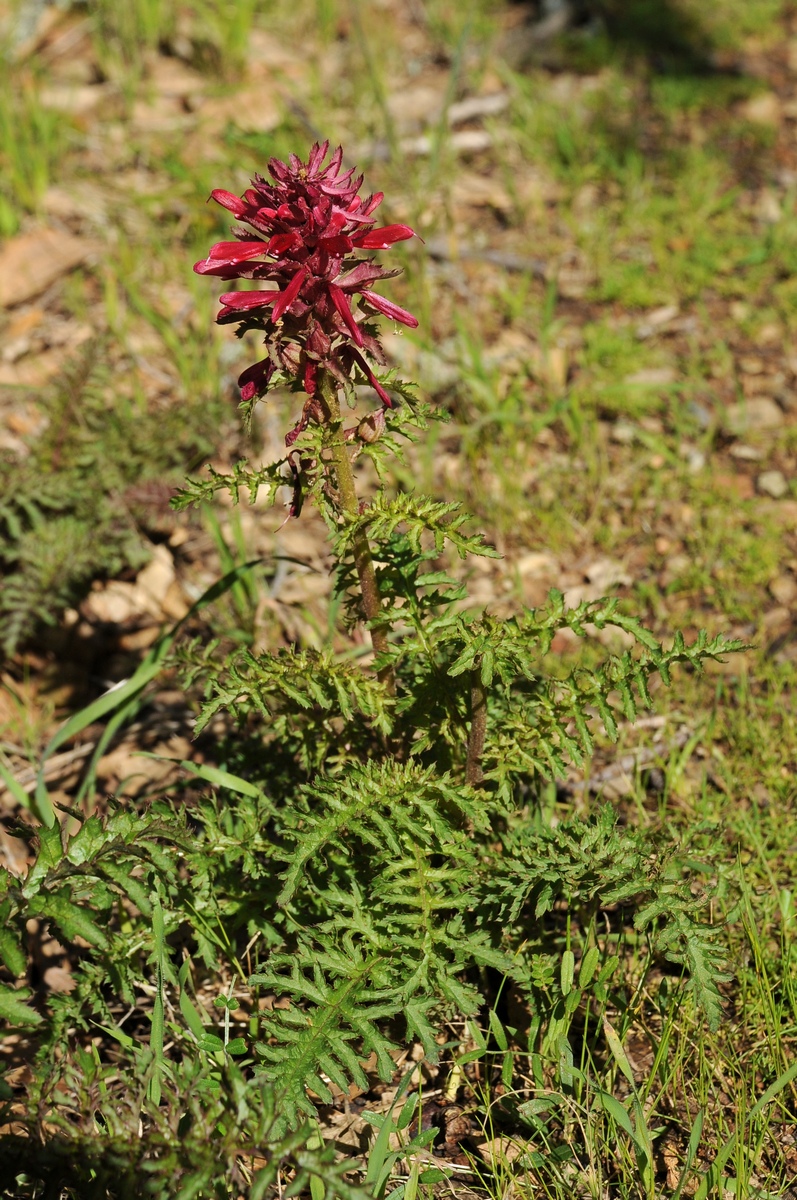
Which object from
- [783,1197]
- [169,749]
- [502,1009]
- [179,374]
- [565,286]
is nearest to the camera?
[783,1197]

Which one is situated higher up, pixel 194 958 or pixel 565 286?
pixel 565 286

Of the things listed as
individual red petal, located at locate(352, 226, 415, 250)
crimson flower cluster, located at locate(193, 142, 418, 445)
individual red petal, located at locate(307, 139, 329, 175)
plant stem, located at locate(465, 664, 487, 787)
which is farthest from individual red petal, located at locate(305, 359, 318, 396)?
plant stem, located at locate(465, 664, 487, 787)

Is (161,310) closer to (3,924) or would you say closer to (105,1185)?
(3,924)

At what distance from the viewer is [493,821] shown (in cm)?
257

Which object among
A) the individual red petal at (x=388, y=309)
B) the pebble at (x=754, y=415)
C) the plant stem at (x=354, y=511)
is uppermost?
the individual red petal at (x=388, y=309)

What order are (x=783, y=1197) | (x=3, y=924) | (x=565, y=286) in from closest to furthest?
(x=3, y=924) < (x=783, y=1197) < (x=565, y=286)

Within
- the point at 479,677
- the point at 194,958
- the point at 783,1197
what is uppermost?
the point at 479,677

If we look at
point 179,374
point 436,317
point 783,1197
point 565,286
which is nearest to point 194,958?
point 783,1197

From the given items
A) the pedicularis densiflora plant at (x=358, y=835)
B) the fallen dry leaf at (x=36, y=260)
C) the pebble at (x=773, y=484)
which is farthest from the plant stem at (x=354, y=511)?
the fallen dry leaf at (x=36, y=260)

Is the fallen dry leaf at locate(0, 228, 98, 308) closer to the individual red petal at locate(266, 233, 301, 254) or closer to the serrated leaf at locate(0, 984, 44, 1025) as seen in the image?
the individual red petal at locate(266, 233, 301, 254)

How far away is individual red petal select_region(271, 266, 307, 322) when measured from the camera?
1744mm

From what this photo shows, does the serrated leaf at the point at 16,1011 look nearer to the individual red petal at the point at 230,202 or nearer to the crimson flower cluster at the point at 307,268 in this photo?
the crimson flower cluster at the point at 307,268

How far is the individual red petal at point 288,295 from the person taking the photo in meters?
1.74

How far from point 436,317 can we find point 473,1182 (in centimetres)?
338
